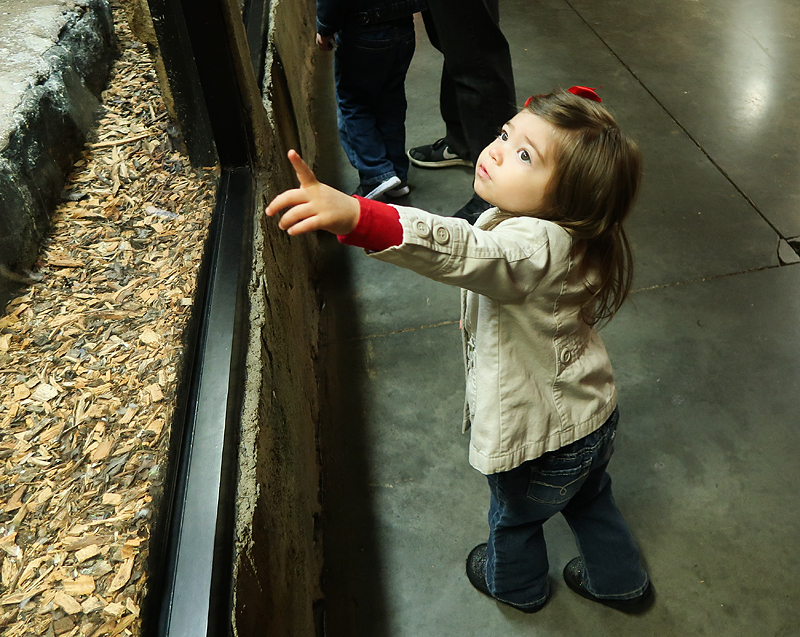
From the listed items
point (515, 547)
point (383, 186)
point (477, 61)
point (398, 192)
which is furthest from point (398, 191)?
point (515, 547)

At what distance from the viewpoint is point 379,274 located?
3.06 metres

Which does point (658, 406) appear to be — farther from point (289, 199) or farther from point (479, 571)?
point (289, 199)

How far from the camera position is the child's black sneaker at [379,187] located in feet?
10.8

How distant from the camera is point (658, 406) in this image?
2.39 meters

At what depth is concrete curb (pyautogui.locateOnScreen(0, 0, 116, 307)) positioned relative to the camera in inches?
58.7

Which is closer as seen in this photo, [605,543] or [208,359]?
[208,359]

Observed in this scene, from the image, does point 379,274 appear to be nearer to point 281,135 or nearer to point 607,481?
point 281,135

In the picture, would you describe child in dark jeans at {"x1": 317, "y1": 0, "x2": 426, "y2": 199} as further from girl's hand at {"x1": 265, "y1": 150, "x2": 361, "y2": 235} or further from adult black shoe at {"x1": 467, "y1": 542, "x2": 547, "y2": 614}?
girl's hand at {"x1": 265, "y1": 150, "x2": 361, "y2": 235}

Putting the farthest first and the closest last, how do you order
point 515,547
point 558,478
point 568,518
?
point 568,518, point 515,547, point 558,478

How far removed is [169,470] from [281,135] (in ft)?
5.94

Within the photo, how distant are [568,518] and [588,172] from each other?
3.35 ft

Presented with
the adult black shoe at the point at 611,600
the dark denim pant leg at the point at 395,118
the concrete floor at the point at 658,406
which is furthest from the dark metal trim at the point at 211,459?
the dark denim pant leg at the point at 395,118

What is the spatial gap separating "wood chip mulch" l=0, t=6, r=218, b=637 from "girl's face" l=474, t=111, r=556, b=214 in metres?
0.73

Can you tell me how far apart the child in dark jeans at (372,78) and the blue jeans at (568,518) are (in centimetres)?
196
